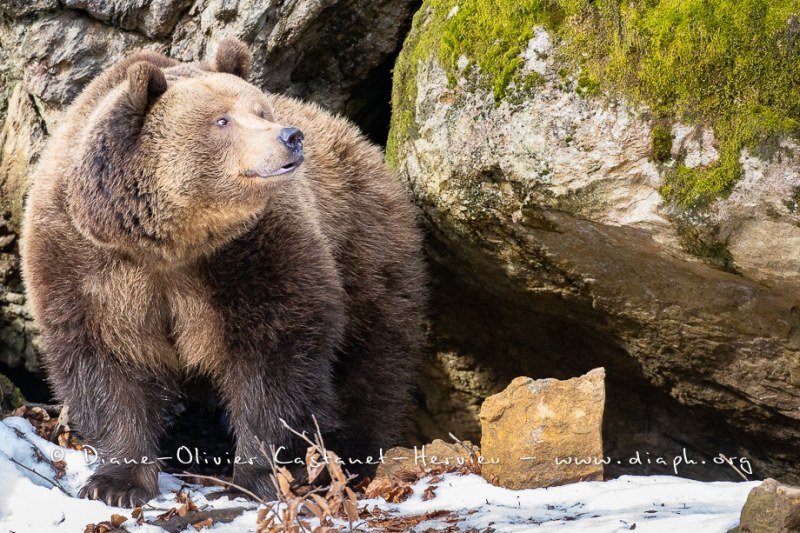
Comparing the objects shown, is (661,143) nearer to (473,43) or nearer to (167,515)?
(473,43)

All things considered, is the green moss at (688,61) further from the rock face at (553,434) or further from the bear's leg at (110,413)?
the bear's leg at (110,413)

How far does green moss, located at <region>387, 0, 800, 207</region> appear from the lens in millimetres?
4551

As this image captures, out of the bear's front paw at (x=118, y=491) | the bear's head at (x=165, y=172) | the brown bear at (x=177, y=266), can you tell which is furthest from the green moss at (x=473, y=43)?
the bear's front paw at (x=118, y=491)

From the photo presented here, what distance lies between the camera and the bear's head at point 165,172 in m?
4.62

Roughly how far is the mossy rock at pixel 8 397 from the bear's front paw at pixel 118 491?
4.52 feet

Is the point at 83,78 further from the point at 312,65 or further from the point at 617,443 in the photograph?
the point at 617,443

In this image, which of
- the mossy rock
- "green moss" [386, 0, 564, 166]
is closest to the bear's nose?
"green moss" [386, 0, 564, 166]

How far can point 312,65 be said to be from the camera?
23.2 ft

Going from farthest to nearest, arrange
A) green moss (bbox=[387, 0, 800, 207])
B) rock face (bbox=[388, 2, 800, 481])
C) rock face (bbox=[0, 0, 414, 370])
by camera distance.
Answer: rock face (bbox=[0, 0, 414, 370]) → rock face (bbox=[388, 2, 800, 481]) → green moss (bbox=[387, 0, 800, 207])

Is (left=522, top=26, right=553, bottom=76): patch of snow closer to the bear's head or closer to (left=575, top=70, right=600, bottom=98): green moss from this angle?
(left=575, top=70, right=600, bottom=98): green moss

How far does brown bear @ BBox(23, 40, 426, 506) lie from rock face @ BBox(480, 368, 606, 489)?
108 cm

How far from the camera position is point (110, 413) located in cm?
523

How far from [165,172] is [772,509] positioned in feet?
10.1

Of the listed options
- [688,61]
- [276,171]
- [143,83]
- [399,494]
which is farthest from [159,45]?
[688,61]
